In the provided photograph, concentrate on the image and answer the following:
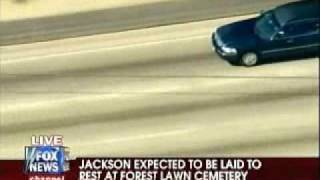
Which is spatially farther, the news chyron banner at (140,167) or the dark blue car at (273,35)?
the news chyron banner at (140,167)

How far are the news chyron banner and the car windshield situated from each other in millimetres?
949

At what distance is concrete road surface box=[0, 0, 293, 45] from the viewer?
631cm

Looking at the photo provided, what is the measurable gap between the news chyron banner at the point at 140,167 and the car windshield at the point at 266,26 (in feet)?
3.11

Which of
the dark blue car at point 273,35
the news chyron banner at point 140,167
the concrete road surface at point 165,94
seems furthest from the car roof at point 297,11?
the news chyron banner at point 140,167

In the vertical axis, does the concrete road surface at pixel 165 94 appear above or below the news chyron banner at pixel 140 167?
above

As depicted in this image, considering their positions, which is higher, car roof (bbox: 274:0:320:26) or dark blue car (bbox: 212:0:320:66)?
car roof (bbox: 274:0:320:26)

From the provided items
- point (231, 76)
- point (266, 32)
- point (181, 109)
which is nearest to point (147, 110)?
point (181, 109)

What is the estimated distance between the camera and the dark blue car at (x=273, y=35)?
6.24 meters

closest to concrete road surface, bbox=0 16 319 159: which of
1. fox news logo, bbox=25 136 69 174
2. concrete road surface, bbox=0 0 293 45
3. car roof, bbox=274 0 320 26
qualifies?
concrete road surface, bbox=0 0 293 45

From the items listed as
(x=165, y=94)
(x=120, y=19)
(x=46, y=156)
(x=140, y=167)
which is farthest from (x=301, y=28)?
(x=46, y=156)

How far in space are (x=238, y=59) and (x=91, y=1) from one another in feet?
3.90

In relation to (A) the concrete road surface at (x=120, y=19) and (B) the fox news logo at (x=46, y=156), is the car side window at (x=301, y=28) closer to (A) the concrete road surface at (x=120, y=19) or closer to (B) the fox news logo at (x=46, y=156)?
(A) the concrete road surface at (x=120, y=19)

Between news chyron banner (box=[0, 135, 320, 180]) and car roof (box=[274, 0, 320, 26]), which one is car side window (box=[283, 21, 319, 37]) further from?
news chyron banner (box=[0, 135, 320, 180])

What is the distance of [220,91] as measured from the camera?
625 centimetres
